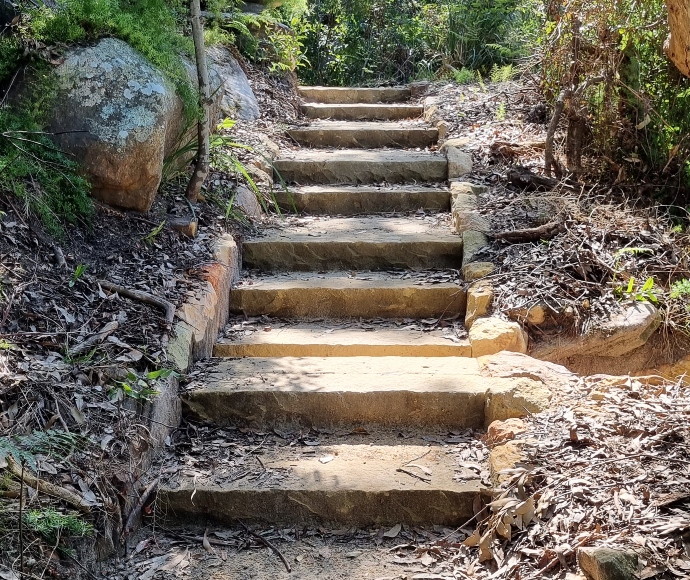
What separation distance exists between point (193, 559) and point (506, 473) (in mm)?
1214

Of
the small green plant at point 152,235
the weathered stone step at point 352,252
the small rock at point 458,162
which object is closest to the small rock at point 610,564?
the weathered stone step at point 352,252

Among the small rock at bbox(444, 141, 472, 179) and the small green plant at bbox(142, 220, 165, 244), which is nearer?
the small green plant at bbox(142, 220, 165, 244)

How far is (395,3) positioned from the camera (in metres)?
9.16

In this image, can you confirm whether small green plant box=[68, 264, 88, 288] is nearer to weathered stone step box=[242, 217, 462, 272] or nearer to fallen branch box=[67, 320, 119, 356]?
fallen branch box=[67, 320, 119, 356]

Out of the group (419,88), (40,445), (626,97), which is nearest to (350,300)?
(40,445)

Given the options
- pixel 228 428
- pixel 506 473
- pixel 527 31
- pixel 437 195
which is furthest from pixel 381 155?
pixel 506 473

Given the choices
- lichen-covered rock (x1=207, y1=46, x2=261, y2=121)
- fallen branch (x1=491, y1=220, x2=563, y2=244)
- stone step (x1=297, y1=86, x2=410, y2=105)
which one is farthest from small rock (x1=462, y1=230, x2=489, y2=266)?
stone step (x1=297, y1=86, x2=410, y2=105)

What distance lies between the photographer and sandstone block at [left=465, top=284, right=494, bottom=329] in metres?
3.85

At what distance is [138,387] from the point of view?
285 centimetres

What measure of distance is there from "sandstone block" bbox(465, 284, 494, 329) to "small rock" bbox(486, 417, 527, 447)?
0.94 m

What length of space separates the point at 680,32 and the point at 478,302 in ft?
5.60

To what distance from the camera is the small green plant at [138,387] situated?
9.02 feet

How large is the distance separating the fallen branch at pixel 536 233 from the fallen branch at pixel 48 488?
116 inches

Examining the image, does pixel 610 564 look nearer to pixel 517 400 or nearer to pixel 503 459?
pixel 503 459
